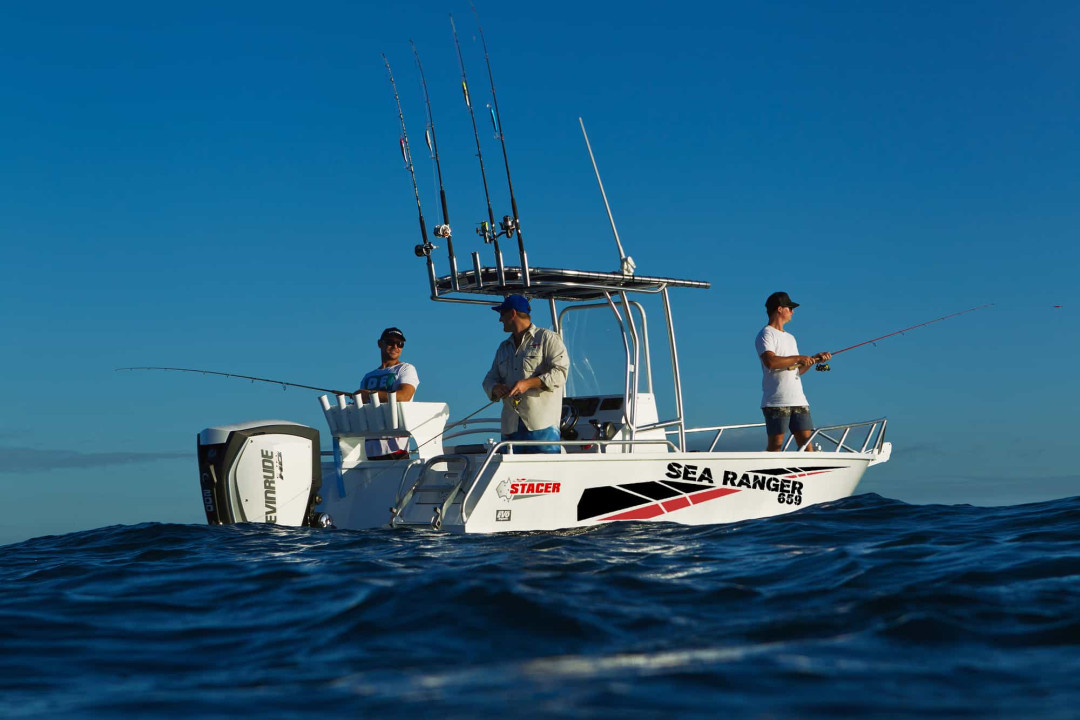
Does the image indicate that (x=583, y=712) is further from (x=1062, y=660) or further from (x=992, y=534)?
(x=992, y=534)

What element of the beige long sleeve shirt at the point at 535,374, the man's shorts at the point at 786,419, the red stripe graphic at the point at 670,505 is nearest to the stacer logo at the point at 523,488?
the beige long sleeve shirt at the point at 535,374

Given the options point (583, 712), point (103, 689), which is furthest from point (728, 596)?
point (103, 689)

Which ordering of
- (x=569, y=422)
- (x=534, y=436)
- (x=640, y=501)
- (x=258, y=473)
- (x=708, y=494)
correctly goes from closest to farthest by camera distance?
(x=258, y=473) < (x=534, y=436) < (x=640, y=501) < (x=708, y=494) < (x=569, y=422)

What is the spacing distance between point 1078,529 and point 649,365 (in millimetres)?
4254

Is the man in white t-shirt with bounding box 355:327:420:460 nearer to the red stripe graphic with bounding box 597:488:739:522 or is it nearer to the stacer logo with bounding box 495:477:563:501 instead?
the stacer logo with bounding box 495:477:563:501

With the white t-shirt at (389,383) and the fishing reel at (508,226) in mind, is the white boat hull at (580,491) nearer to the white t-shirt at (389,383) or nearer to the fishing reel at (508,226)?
the white t-shirt at (389,383)

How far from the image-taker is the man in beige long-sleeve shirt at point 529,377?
310 inches

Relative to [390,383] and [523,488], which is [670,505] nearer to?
[523,488]

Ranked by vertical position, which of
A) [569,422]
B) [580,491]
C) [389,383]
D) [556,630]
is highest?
[389,383]

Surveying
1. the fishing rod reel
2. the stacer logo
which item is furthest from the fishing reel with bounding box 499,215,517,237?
the stacer logo

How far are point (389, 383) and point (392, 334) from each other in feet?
1.65

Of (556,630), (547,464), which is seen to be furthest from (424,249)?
(556,630)

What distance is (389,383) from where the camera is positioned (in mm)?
8766

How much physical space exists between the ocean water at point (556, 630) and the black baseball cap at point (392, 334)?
8.25 feet
